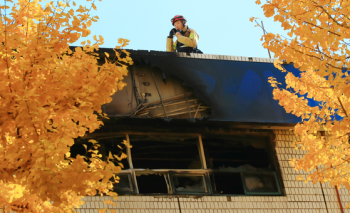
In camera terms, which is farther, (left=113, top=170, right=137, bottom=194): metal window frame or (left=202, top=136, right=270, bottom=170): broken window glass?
(left=202, top=136, right=270, bottom=170): broken window glass

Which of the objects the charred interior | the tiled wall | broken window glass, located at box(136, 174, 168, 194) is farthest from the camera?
the charred interior

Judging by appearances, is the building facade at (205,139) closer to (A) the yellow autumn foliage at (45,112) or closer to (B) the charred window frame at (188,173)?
(B) the charred window frame at (188,173)

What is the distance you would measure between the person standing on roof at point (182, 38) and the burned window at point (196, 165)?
7.76 feet

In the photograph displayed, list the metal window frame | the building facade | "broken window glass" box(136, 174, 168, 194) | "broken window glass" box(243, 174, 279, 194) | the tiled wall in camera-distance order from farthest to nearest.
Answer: "broken window glass" box(243, 174, 279, 194), the building facade, "broken window glass" box(136, 174, 168, 194), the metal window frame, the tiled wall

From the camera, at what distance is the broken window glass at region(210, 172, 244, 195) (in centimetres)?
979

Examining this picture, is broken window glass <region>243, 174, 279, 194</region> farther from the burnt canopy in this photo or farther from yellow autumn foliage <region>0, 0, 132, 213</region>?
yellow autumn foliage <region>0, 0, 132, 213</region>

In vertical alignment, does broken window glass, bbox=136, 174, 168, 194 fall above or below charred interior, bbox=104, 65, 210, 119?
below

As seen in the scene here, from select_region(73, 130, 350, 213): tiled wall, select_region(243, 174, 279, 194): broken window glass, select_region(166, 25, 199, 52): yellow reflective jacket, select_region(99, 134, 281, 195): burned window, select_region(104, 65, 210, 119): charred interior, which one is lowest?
select_region(73, 130, 350, 213): tiled wall

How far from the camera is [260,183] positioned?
403 inches

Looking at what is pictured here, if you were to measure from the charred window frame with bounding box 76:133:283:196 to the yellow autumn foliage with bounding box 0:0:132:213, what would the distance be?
2.96 meters

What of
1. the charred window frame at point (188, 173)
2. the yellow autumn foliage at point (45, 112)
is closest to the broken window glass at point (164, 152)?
the charred window frame at point (188, 173)

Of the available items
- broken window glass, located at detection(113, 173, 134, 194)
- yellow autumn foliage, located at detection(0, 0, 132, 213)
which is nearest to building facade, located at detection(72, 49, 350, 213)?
broken window glass, located at detection(113, 173, 134, 194)

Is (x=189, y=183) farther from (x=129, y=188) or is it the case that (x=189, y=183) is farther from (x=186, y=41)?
(x=186, y=41)

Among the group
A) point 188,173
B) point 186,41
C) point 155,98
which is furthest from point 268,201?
point 186,41
